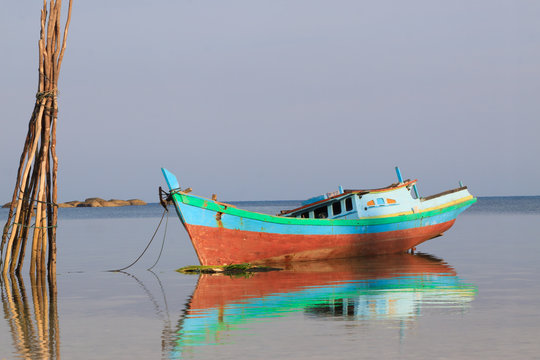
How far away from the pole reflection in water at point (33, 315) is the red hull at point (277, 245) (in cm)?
574

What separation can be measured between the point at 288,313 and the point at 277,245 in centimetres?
1137

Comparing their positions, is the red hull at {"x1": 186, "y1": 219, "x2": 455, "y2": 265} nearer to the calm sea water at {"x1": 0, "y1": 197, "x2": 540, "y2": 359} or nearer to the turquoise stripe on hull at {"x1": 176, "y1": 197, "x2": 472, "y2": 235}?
the turquoise stripe on hull at {"x1": 176, "y1": 197, "x2": 472, "y2": 235}

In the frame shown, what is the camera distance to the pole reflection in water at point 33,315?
1324 centimetres

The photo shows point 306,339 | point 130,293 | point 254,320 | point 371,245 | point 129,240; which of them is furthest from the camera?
point 129,240

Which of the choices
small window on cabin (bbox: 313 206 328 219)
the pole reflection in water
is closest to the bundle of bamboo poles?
the pole reflection in water

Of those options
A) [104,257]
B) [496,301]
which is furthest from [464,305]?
[104,257]

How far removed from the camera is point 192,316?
1700 centimetres

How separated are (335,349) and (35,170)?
14.5 meters

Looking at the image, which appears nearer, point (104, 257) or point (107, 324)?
point (107, 324)

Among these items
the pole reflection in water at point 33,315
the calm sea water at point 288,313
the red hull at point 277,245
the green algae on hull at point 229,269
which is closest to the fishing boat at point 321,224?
the red hull at point 277,245

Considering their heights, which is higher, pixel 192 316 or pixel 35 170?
pixel 35 170

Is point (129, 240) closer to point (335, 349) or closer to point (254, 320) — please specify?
point (254, 320)

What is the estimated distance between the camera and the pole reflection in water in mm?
13242

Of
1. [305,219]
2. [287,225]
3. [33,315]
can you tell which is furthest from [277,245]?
[33,315]
